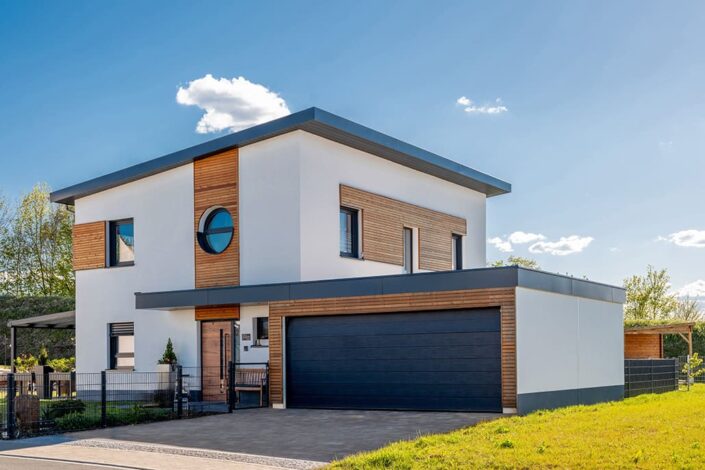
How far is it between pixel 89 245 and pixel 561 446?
58.9ft

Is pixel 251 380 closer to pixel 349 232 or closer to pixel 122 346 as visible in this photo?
pixel 349 232

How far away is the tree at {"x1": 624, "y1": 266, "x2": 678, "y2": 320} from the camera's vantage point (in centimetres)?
4975

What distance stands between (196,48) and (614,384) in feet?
41.5

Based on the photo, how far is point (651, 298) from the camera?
49.9m

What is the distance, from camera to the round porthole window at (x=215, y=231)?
21797 mm

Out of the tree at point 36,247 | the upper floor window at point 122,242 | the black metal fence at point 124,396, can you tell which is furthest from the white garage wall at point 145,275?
the tree at point 36,247

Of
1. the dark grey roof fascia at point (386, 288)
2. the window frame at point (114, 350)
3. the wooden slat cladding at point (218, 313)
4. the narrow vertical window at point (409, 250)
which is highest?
the narrow vertical window at point (409, 250)

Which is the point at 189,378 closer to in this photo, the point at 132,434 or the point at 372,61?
the point at 132,434

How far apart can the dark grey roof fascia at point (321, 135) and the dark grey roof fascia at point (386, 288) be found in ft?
12.0

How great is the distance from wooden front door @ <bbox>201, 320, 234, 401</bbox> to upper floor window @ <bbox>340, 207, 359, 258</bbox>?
353cm

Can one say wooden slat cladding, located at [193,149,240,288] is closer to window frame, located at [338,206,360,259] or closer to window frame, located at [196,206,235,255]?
window frame, located at [196,206,235,255]

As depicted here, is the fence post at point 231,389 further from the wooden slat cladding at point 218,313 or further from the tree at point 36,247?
the tree at point 36,247

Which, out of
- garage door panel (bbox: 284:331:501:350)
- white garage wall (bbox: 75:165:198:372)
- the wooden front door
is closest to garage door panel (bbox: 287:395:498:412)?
garage door panel (bbox: 284:331:501:350)

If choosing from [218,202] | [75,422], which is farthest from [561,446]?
[218,202]
